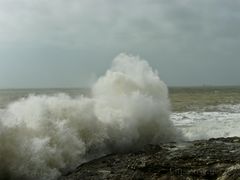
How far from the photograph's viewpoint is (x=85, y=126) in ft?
54.7

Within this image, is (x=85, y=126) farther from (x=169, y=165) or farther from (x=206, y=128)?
(x=206, y=128)

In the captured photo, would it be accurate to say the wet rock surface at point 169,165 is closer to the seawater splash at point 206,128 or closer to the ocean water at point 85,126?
the ocean water at point 85,126

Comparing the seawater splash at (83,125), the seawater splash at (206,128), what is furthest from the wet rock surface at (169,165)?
the seawater splash at (206,128)

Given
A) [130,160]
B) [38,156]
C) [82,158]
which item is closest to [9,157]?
[38,156]

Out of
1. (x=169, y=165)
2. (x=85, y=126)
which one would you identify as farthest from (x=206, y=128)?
(x=169, y=165)

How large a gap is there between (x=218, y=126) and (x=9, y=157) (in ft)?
58.9

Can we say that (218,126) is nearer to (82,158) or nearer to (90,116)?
(90,116)

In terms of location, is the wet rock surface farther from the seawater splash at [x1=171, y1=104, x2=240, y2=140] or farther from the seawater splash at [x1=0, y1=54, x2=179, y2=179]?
the seawater splash at [x1=171, y1=104, x2=240, y2=140]

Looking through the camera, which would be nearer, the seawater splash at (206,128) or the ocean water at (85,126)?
the ocean water at (85,126)

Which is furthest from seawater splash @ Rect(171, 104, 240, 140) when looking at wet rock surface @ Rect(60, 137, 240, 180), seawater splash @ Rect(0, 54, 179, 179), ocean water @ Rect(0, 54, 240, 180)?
wet rock surface @ Rect(60, 137, 240, 180)

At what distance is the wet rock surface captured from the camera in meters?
11.6

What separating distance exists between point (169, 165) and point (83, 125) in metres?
5.29

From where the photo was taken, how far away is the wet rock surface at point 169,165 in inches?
455

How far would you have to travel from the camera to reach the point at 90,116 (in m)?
17.6
